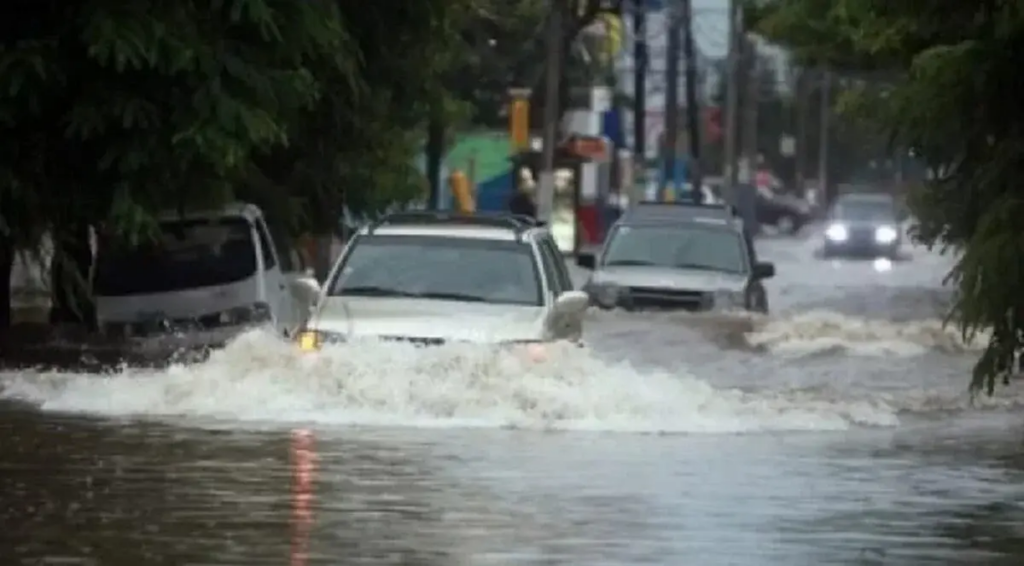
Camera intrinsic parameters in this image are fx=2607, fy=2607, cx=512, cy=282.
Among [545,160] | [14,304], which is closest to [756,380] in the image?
[14,304]

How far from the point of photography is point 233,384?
1956 centimetres

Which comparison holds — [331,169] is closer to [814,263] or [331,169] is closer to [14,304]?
[14,304]

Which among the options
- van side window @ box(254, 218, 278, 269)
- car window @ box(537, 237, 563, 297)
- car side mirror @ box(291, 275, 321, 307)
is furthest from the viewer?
van side window @ box(254, 218, 278, 269)

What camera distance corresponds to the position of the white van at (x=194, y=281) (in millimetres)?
24594

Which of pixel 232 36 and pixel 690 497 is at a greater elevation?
pixel 232 36

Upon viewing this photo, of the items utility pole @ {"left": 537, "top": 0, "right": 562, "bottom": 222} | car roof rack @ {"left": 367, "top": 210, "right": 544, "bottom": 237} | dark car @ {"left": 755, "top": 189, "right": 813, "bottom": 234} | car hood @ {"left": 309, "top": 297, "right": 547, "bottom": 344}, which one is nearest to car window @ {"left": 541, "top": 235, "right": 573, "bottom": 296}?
car roof rack @ {"left": 367, "top": 210, "right": 544, "bottom": 237}

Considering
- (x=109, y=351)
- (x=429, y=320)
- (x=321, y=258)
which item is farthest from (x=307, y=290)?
(x=321, y=258)

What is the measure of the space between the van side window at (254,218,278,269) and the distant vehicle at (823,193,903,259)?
4534 cm

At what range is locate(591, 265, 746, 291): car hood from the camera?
31531mm

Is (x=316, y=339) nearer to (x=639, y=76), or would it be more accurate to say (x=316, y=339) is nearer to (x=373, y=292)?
(x=373, y=292)

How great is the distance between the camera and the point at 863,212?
230 feet

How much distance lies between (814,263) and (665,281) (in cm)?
3373

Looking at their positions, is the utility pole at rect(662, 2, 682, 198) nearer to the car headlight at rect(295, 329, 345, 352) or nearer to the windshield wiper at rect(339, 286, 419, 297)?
the windshield wiper at rect(339, 286, 419, 297)

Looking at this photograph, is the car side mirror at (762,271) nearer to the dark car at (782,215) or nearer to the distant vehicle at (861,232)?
the distant vehicle at (861,232)
